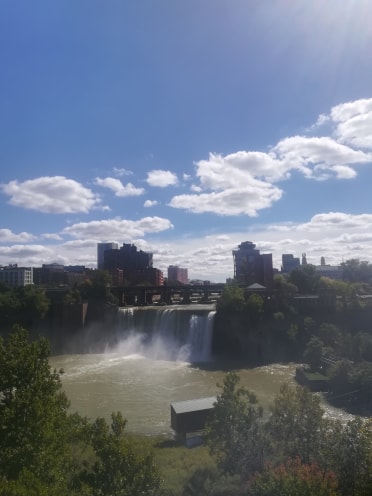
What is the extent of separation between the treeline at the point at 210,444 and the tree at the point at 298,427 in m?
0.03

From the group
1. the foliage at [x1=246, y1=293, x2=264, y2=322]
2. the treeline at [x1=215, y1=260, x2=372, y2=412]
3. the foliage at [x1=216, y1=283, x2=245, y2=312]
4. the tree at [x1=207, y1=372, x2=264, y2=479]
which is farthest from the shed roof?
the foliage at [x1=246, y1=293, x2=264, y2=322]

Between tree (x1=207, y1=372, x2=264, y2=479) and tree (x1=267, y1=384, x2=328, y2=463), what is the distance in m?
0.64

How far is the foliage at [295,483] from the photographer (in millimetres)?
9125

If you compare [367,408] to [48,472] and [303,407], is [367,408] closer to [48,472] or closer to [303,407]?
[303,407]

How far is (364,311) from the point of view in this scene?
50.6m

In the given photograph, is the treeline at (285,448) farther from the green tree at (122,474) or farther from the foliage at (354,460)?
the green tree at (122,474)

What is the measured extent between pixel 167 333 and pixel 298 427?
3987 cm

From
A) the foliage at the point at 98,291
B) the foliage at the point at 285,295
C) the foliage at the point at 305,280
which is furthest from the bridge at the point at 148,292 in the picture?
the foliage at the point at 285,295

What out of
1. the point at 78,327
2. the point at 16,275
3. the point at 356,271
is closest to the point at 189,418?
the point at 78,327

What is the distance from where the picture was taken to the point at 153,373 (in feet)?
134

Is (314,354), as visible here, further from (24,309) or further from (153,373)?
(24,309)

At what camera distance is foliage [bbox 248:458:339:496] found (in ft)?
29.9

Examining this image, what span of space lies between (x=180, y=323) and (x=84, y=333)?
14.7 metres

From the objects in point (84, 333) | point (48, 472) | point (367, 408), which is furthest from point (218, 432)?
point (84, 333)
